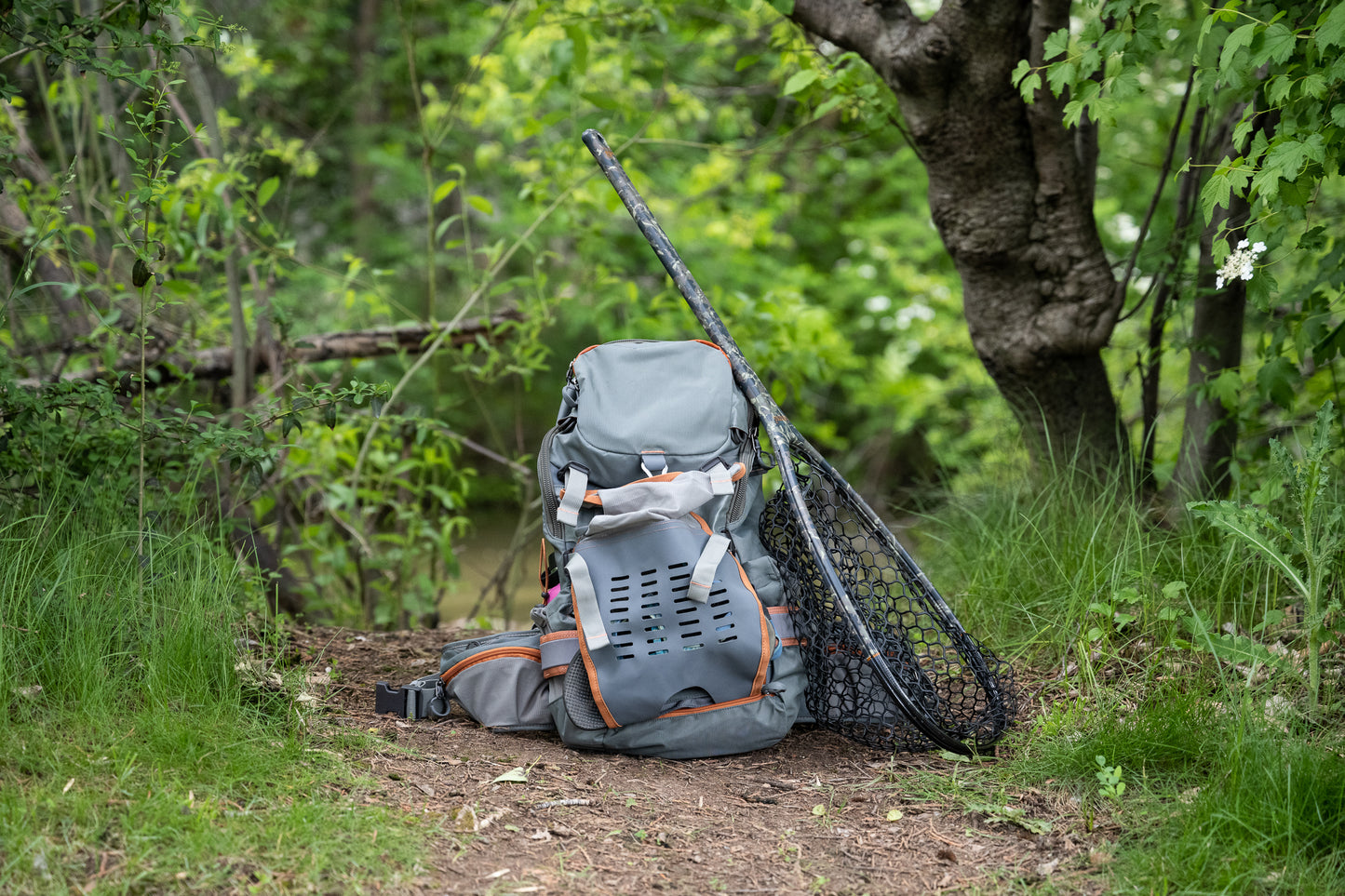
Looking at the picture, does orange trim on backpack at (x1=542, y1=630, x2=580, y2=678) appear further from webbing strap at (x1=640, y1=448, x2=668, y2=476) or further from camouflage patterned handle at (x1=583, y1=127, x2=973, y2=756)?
→ camouflage patterned handle at (x1=583, y1=127, x2=973, y2=756)

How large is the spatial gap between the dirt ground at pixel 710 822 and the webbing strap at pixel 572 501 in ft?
1.86

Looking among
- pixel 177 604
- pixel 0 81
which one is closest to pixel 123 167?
pixel 0 81

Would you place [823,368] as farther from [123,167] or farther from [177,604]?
[123,167]

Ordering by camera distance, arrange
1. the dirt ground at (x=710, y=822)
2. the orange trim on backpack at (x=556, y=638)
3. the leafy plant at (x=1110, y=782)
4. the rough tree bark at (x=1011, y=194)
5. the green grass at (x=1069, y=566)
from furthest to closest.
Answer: the rough tree bark at (x=1011, y=194), the green grass at (x=1069, y=566), the orange trim on backpack at (x=556, y=638), the leafy plant at (x=1110, y=782), the dirt ground at (x=710, y=822)

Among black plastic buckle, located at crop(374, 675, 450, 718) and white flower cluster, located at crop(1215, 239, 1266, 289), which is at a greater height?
white flower cluster, located at crop(1215, 239, 1266, 289)

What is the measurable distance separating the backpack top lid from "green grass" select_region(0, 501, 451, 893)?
88cm


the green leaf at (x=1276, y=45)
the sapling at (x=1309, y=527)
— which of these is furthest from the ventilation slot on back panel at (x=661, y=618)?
the green leaf at (x=1276, y=45)

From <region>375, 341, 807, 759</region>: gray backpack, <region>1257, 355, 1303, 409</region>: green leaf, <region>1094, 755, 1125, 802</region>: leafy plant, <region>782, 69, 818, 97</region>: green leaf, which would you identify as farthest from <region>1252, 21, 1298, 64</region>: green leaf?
<region>1094, 755, 1125, 802</region>: leafy plant

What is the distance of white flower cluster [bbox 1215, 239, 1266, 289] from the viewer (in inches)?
85.4

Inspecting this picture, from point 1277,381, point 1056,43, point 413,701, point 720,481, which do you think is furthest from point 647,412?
point 1277,381

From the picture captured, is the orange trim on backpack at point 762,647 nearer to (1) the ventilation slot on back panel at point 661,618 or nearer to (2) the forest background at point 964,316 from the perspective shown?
(1) the ventilation slot on back panel at point 661,618

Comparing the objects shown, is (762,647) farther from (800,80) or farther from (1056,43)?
(800,80)

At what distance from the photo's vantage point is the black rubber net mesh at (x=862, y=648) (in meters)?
2.31

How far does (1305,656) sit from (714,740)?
145 centimetres
